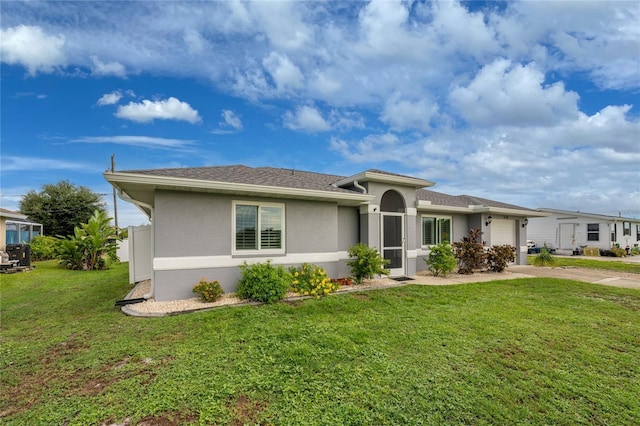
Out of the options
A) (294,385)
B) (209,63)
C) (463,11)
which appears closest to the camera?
(294,385)

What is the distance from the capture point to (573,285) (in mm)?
9805

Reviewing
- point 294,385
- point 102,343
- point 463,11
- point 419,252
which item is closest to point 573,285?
point 419,252

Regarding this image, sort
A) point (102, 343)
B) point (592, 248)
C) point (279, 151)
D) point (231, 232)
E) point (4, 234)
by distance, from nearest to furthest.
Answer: point (102, 343)
point (231, 232)
point (279, 151)
point (4, 234)
point (592, 248)

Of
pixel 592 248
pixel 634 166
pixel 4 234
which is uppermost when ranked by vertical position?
pixel 634 166

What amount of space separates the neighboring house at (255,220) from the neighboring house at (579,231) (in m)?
23.7

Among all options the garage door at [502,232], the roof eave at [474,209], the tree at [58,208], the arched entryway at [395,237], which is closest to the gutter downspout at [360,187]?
the arched entryway at [395,237]

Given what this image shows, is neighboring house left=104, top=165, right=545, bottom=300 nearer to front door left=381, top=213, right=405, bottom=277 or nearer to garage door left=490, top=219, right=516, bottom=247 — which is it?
front door left=381, top=213, right=405, bottom=277

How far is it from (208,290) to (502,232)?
51.4ft

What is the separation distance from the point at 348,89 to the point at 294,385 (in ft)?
42.4

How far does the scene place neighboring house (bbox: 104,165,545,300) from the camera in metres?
7.18

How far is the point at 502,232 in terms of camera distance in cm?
1605

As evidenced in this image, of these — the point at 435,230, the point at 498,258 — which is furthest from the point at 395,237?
the point at 498,258

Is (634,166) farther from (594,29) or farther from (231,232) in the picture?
(231,232)

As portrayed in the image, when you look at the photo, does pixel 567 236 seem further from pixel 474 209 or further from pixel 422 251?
pixel 422 251
